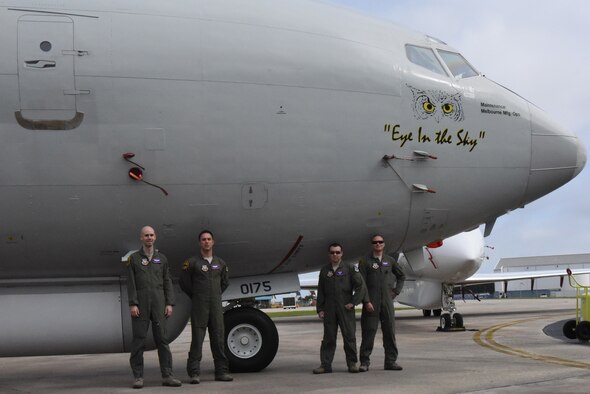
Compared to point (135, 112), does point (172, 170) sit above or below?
below

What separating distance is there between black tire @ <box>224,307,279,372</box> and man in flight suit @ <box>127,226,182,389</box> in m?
1.17

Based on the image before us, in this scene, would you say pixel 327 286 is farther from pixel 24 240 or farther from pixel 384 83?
pixel 24 240

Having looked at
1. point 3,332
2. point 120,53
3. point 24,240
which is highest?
point 120,53

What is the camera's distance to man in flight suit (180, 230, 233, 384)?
8.80 metres

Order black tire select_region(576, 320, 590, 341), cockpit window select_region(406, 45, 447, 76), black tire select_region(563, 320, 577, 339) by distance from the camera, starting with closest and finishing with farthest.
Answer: cockpit window select_region(406, 45, 447, 76) < black tire select_region(576, 320, 590, 341) < black tire select_region(563, 320, 577, 339)

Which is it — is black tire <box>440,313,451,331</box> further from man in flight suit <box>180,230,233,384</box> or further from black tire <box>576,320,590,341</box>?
man in flight suit <box>180,230,233,384</box>

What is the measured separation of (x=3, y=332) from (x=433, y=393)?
5.20 metres

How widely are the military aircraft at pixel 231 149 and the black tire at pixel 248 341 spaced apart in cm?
2

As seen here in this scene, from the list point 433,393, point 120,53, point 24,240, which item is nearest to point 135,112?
point 120,53

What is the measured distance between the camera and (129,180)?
8578 mm

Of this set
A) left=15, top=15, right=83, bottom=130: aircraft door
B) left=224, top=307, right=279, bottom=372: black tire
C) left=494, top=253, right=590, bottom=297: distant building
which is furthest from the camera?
left=494, top=253, right=590, bottom=297: distant building

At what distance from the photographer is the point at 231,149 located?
8766mm

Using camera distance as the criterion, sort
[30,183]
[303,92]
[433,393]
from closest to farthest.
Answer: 1. [433,393]
2. [30,183]
3. [303,92]

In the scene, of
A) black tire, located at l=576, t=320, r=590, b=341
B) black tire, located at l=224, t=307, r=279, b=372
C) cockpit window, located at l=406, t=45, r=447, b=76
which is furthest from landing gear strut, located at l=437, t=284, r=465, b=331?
cockpit window, located at l=406, t=45, r=447, b=76
